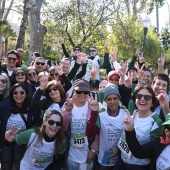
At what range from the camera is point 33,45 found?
36.6 ft

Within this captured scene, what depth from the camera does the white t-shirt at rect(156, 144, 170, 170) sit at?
2921 millimetres

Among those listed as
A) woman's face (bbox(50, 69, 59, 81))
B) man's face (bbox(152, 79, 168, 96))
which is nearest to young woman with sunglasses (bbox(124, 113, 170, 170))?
man's face (bbox(152, 79, 168, 96))

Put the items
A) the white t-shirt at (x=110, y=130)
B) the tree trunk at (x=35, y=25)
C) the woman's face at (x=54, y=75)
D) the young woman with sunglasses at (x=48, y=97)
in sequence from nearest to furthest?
the white t-shirt at (x=110, y=130) → the young woman with sunglasses at (x=48, y=97) → the woman's face at (x=54, y=75) → the tree trunk at (x=35, y=25)

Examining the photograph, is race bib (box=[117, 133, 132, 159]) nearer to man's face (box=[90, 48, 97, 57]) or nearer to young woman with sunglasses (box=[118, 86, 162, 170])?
young woman with sunglasses (box=[118, 86, 162, 170])

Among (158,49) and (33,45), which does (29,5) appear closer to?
(33,45)

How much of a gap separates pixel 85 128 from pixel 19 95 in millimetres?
1234

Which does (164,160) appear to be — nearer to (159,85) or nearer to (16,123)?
(159,85)

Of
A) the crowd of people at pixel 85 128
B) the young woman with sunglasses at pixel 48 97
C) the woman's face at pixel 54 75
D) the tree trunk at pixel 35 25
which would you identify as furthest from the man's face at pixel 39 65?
the tree trunk at pixel 35 25

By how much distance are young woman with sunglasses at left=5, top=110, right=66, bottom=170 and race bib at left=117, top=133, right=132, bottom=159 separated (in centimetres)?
82

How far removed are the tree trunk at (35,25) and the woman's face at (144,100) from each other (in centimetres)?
803

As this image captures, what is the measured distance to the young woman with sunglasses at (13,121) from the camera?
410 cm

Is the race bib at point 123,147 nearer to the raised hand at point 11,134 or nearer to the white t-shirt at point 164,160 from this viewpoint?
the white t-shirt at point 164,160

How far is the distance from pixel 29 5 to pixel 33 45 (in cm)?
165

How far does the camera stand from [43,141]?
3.71 meters
